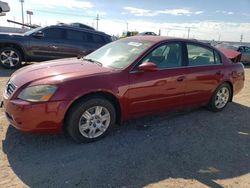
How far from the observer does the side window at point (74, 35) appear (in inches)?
411

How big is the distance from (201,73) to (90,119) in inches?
95.3

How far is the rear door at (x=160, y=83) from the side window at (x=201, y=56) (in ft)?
0.87

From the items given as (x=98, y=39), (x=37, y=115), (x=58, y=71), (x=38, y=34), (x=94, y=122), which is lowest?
(x=94, y=122)

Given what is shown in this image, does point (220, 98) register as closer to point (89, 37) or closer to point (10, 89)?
point (10, 89)

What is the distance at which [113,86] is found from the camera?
3.97 meters

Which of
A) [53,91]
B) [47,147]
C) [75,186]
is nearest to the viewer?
[75,186]

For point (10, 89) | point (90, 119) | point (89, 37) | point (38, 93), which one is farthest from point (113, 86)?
point (89, 37)

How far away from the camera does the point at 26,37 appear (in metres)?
9.55

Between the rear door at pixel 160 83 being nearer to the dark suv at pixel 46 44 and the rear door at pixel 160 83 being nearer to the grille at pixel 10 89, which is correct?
the grille at pixel 10 89

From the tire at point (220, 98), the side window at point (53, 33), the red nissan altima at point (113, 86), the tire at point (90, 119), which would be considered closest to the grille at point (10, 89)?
the red nissan altima at point (113, 86)

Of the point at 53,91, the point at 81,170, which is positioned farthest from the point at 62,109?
the point at 81,170

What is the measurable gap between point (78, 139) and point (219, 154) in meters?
2.05

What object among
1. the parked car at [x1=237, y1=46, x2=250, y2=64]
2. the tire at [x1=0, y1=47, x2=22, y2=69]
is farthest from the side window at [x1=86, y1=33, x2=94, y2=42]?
the parked car at [x1=237, y1=46, x2=250, y2=64]

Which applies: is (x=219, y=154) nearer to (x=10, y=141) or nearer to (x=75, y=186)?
(x=75, y=186)
